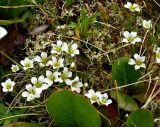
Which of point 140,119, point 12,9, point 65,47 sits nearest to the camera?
point 140,119

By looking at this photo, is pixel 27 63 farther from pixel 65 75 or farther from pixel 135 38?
pixel 135 38

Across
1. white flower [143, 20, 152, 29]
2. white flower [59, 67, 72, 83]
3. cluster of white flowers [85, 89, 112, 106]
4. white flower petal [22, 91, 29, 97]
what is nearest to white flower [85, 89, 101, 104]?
cluster of white flowers [85, 89, 112, 106]

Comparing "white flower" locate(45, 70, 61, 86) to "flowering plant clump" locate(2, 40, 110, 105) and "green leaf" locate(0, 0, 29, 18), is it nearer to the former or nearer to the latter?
"flowering plant clump" locate(2, 40, 110, 105)

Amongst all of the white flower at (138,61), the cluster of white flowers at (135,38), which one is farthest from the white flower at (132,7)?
the white flower at (138,61)

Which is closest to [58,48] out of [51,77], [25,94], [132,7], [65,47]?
[65,47]

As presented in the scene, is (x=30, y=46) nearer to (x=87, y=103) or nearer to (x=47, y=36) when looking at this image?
(x=47, y=36)

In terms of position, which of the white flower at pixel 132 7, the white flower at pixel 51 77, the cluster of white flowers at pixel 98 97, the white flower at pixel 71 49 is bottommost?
the cluster of white flowers at pixel 98 97

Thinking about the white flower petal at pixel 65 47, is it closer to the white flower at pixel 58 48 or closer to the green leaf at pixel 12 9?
the white flower at pixel 58 48
